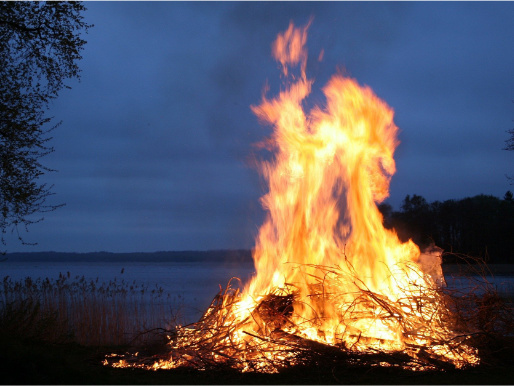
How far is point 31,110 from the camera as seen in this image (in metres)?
10.3

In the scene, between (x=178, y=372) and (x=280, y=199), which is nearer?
(x=178, y=372)

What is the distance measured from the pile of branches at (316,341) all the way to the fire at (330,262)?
26 mm

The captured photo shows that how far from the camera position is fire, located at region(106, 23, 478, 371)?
7262mm

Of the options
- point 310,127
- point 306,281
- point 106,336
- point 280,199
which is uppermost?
point 310,127

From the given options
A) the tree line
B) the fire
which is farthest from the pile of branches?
the tree line

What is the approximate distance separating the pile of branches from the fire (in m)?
0.03

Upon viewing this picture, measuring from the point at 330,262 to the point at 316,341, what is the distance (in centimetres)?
200

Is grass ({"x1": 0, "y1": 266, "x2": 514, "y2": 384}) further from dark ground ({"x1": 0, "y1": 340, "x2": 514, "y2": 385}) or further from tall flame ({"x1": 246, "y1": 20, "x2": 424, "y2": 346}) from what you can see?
tall flame ({"x1": 246, "y1": 20, "x2": 424, "y2": 346})

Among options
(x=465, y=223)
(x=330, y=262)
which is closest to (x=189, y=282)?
(x=465, y=223)

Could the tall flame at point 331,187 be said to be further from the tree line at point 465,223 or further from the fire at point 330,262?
the tree line at point 465,223

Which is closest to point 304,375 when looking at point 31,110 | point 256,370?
point 256,370

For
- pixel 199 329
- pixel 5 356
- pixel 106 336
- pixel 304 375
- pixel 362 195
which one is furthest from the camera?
pixel 106 336

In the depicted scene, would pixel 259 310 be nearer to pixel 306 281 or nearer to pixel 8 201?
pixel 306 281

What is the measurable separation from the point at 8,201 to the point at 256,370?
644 centimetres
